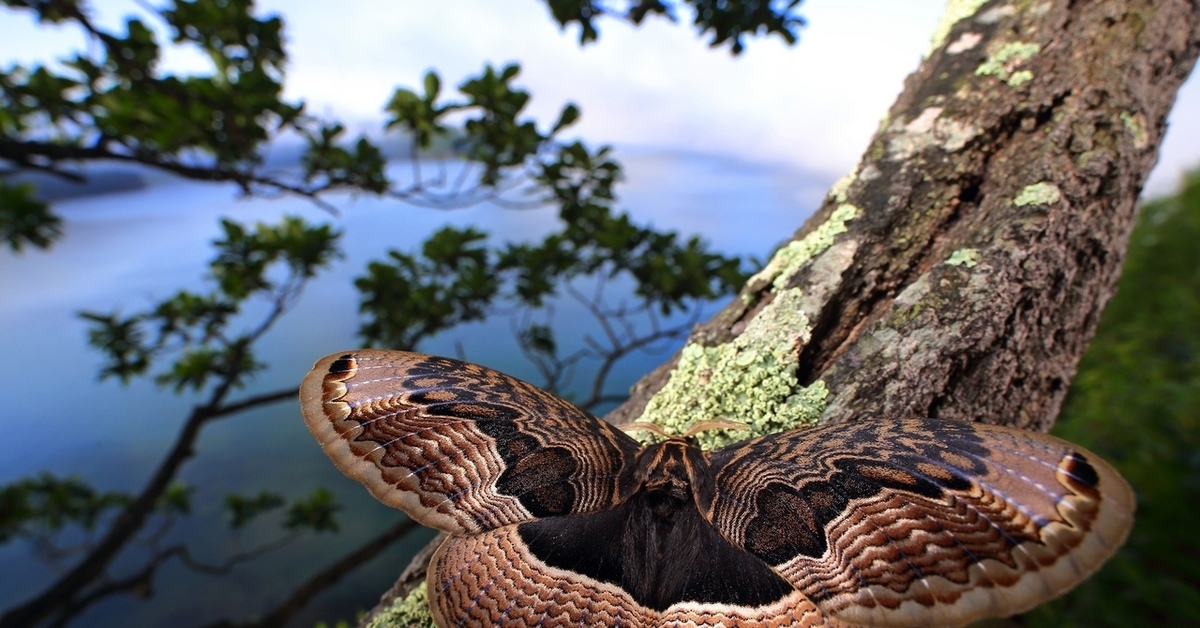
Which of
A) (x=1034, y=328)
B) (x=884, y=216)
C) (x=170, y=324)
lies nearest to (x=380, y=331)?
(x=170, y=324)

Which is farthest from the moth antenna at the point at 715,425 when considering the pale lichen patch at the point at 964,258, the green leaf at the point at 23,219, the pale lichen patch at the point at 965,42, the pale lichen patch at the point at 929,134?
the green leaf at the point at 23,219

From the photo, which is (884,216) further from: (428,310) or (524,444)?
(428,310)

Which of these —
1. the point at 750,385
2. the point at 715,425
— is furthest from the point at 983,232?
the point at 715,425

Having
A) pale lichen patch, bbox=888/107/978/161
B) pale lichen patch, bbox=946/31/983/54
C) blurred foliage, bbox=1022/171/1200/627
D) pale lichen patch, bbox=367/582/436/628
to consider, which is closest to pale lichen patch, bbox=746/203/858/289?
pale lichen patch, bbox=888/107/978/161

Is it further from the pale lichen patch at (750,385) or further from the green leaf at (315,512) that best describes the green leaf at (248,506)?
the pale lichen patch at (750,385)

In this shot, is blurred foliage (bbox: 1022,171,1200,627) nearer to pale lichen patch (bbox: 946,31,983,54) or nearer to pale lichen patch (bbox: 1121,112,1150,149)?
pale lichen patch (bbox: 1121,112,1150,149)
